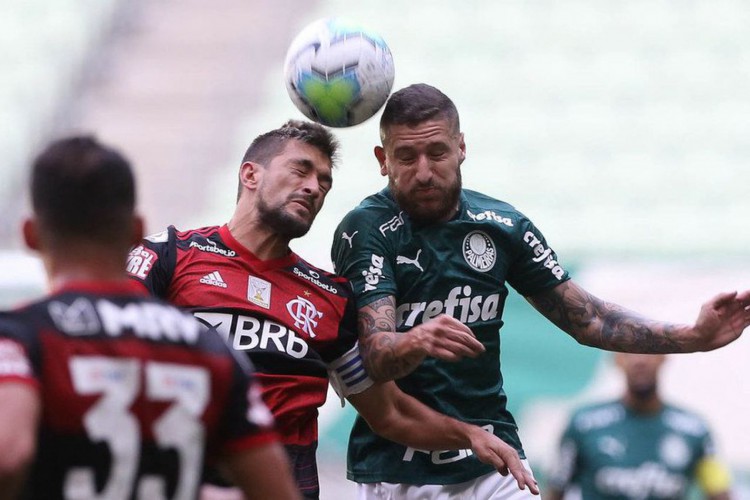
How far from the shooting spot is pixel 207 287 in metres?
5.10

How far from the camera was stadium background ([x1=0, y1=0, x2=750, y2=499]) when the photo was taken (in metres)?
12.4

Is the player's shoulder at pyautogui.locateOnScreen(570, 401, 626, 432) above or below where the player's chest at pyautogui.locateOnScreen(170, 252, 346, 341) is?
below

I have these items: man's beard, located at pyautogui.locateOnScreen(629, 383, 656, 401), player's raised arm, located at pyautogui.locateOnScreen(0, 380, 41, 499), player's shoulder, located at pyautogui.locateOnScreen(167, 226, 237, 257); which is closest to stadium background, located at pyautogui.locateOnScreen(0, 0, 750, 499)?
man's beard, located at pyautogui.locateOnScreen(629, 383, 656, 401)

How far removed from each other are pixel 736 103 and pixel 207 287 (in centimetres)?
918

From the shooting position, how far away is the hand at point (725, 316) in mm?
5297

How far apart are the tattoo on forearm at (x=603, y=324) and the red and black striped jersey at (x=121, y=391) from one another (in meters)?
2.82

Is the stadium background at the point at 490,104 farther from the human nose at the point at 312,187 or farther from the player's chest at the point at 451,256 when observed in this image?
the human nose at the point at 312,187

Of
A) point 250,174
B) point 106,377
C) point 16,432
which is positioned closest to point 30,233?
point 106,377

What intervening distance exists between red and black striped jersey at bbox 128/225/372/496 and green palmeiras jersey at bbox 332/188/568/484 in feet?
0.57

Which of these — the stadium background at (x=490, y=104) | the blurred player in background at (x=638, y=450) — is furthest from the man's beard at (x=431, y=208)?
the stadium background at (x=490, y=104)

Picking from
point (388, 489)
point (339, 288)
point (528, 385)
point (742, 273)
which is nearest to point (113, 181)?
point (339, 288)

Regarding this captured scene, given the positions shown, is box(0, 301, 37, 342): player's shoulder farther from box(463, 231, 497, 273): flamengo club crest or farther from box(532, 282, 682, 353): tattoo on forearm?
box(532, 282, 682, 353): tattoo on forearm

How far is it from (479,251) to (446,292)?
24 cm

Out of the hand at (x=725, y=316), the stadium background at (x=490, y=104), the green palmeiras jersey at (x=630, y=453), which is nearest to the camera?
the hand at (x=725, y=316)
